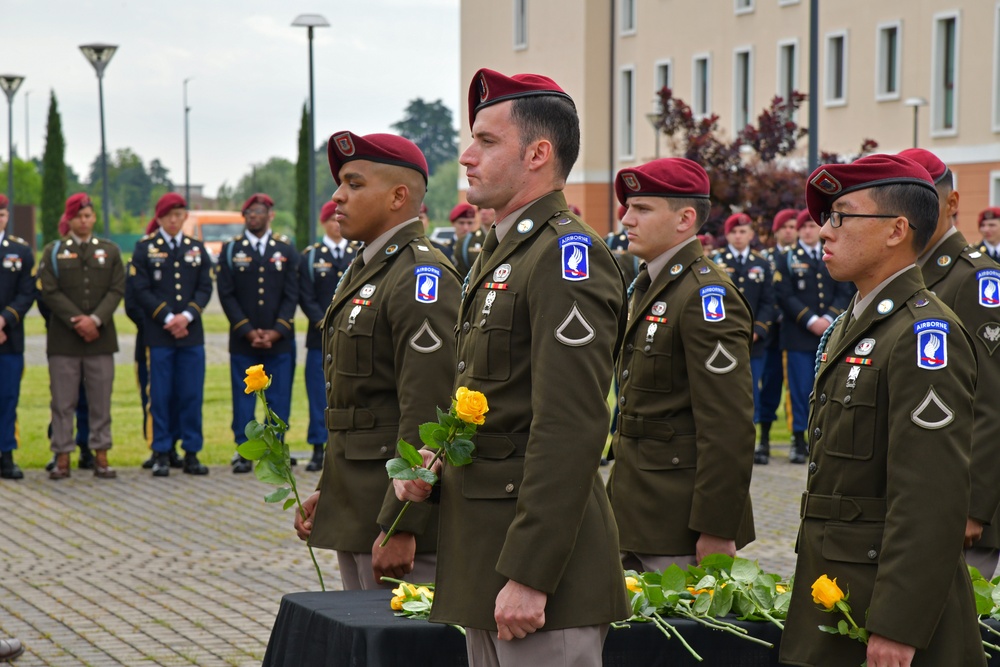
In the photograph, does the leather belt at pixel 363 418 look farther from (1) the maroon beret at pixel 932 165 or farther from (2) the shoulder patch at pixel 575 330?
(1) the maroon beret at pixel 932 165

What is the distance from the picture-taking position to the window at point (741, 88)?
4353cm

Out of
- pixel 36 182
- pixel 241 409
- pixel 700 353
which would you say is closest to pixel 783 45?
pixel 241 409

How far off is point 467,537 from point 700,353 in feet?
6.69

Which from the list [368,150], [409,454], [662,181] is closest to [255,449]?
[409,454]

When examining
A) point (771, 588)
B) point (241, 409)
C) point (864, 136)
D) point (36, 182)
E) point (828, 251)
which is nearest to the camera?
point (828, 251)

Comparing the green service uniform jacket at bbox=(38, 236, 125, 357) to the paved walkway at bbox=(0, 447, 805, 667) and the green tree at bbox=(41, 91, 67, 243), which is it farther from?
the green tree at bbox=(41, 91, 67, 243)

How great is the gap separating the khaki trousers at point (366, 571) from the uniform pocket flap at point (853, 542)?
1.45 metres

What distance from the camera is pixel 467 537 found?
366cm

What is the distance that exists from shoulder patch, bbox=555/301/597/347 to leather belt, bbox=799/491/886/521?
849 millimetres

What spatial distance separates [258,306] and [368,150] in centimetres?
791

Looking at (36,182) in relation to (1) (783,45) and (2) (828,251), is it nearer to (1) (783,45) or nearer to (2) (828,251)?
(1) (783,45)

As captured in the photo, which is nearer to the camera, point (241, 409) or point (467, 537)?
point (467, 537)

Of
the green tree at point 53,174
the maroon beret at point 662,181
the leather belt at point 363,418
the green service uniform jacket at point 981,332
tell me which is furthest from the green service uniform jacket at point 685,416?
the green tree at point 53,174

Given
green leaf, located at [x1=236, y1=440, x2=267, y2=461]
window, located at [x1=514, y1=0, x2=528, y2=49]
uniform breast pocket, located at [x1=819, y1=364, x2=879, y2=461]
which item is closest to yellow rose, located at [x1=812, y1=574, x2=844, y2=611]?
uniform breast pocket, located at [x1=819, y1=364, x2=879, y2=461]
